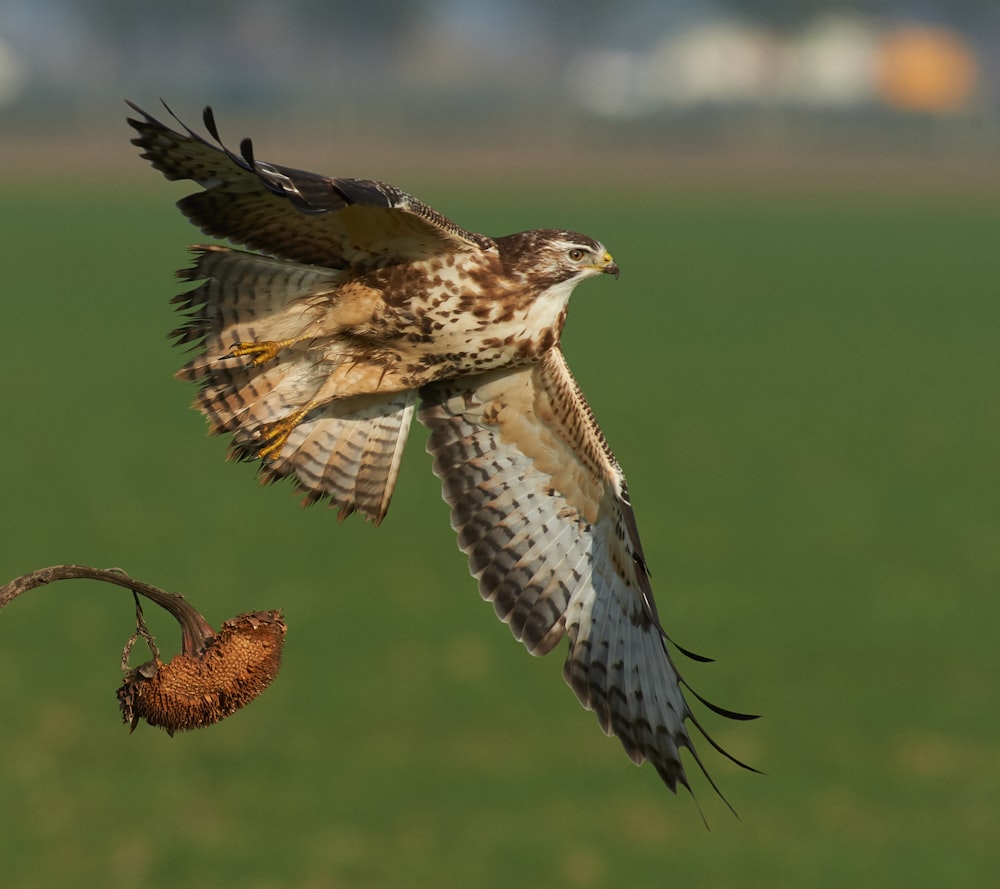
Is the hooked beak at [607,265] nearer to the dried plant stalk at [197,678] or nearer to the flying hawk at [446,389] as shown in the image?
the flying hawk at [446,389]

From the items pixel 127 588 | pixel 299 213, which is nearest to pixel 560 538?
pixel 299 213

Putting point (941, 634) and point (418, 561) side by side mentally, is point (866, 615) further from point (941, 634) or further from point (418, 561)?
point (418, 561)

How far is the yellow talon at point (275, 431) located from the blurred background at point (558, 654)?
11.7 m

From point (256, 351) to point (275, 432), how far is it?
0.97ft

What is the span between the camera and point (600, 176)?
96812 mm

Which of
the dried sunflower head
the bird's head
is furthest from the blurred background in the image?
the dried sunflower head

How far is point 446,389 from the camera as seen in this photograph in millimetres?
7402

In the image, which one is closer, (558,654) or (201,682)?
(201,682)

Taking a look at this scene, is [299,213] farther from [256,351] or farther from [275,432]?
[275,432]

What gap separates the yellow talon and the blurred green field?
11.5 meters

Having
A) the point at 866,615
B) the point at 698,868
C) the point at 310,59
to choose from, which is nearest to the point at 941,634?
the point at 866,615

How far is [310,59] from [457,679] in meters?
139

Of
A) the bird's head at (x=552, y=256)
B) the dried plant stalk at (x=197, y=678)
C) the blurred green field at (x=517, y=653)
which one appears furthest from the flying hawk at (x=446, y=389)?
the blurred green field at (x=517, y=653)

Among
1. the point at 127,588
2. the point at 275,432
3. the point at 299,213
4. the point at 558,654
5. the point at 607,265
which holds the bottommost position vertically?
the point at 558,654
